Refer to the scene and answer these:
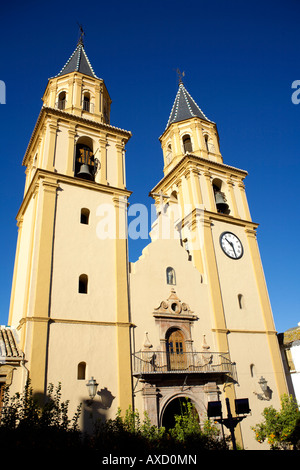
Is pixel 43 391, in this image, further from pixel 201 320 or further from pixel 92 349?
pixel 201 320

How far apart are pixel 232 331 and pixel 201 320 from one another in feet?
6.52

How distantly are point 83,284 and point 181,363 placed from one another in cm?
612

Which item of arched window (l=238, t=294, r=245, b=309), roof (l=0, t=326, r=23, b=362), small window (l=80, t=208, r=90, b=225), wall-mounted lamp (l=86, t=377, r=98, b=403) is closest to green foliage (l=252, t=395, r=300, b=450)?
arched window (l=238, t=294, r=245, b=309)

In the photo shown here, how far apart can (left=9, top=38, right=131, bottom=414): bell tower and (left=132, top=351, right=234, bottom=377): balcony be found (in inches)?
28.1

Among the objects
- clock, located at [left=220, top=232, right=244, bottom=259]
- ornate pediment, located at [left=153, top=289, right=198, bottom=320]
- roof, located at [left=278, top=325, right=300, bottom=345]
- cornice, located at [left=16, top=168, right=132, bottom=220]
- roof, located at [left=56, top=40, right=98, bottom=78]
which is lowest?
roof, located at [left=278, top=325, right=300, bottom=345]

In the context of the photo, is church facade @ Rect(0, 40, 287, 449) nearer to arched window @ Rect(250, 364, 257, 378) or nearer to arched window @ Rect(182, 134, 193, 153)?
arched window @ Rect(250, 364, 257, 378)

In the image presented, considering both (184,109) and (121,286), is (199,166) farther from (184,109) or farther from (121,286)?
(121,286)

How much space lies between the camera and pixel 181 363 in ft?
55.9

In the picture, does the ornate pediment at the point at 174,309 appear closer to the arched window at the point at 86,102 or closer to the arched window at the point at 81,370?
the arched window at the point at 81,370

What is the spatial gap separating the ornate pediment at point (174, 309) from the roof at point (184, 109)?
15488 millimetres

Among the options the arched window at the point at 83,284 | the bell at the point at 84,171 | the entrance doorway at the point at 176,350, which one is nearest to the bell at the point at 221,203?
the bell at the point at 84,171

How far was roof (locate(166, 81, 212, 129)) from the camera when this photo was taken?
28.0 m

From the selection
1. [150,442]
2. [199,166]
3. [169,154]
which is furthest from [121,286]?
[169,154]
